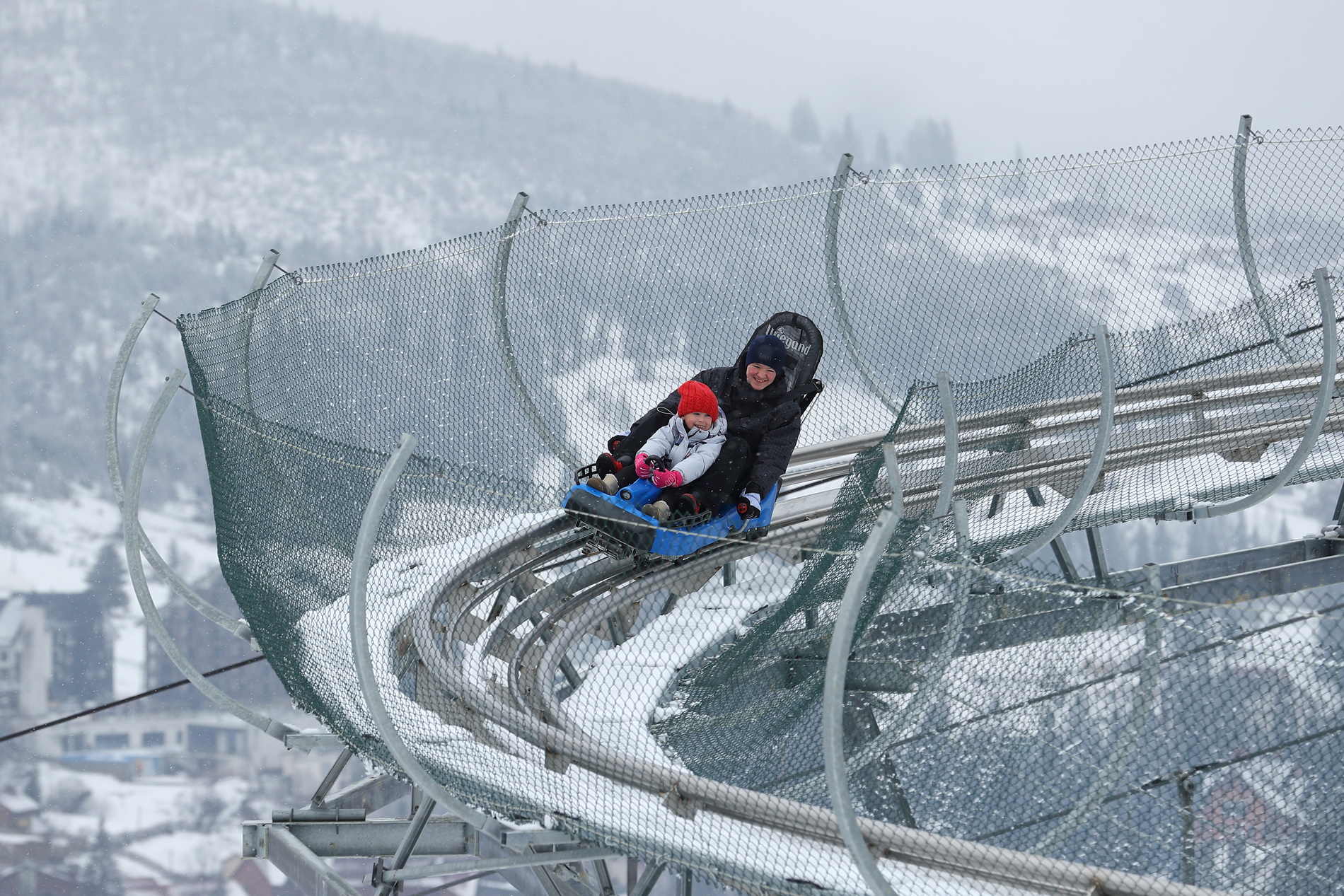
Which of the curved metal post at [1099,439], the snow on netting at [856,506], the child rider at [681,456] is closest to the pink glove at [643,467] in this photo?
the child rider at [681,456]

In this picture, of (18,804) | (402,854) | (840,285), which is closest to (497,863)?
(402,854)

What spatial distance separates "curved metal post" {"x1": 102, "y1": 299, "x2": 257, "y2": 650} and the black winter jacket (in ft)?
6.31

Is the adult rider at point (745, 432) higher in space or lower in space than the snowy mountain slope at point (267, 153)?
lower

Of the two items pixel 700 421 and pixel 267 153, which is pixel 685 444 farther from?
pixel 267 153

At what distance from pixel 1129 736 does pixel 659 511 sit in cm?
229

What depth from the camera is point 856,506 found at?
4.66m

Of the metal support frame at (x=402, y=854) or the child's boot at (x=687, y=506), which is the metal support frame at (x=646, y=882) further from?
the child's boot at (x=687, y=506)

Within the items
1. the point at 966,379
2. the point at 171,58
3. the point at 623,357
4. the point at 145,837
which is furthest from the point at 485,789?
the point at 171,58

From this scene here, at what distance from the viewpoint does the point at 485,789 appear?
4.23 m

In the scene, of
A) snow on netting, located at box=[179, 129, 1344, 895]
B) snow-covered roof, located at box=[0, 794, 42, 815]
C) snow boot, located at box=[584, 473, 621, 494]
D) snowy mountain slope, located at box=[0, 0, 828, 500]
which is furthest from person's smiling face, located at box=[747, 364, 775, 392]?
snowy mountain slope, located at box=[0, 0, 828, 500]

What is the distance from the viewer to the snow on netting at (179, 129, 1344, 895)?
3.53 metres

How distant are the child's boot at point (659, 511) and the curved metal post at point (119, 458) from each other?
5.68ft

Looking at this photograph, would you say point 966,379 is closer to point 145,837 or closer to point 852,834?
point 852,834

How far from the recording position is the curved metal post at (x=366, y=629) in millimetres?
3736
